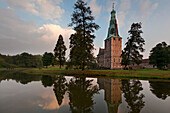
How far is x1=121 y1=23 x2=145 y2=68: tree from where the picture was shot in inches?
1188

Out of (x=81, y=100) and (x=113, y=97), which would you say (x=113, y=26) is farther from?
(x=81, y=100)

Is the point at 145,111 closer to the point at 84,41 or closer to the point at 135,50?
the point at 84,41

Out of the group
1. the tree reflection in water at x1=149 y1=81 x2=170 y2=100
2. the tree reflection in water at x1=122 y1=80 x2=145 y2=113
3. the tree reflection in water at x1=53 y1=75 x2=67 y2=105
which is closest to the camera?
the tree reflection in water at x1=122 y1=80 x2=145 y2=113

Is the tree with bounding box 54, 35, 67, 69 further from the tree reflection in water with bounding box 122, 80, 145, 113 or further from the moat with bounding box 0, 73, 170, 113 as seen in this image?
the tree reflection in water with bounding box 122, 80, 145, 113

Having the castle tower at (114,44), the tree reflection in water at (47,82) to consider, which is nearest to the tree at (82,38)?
the tree reflection in water at (47,82)

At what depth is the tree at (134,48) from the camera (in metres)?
30.2

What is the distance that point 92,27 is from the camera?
2316 centimetres

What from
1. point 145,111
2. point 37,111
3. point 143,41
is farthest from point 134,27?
point 37,111

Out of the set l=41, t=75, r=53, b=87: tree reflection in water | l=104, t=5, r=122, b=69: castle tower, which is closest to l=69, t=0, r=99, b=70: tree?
l=41, t=75, r=53, b=87: tree reflection in water

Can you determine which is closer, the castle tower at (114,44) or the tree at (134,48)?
the tree at (134,48)

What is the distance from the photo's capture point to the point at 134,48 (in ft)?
100

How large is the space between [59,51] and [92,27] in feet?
69.6

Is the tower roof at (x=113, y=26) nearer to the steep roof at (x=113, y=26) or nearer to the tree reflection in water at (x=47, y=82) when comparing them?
the steep roof at (x=113, y=26)

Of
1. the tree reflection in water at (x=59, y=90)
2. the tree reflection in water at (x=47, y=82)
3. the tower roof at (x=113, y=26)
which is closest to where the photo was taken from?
the tree reflection in water at (x=59, y=90)
